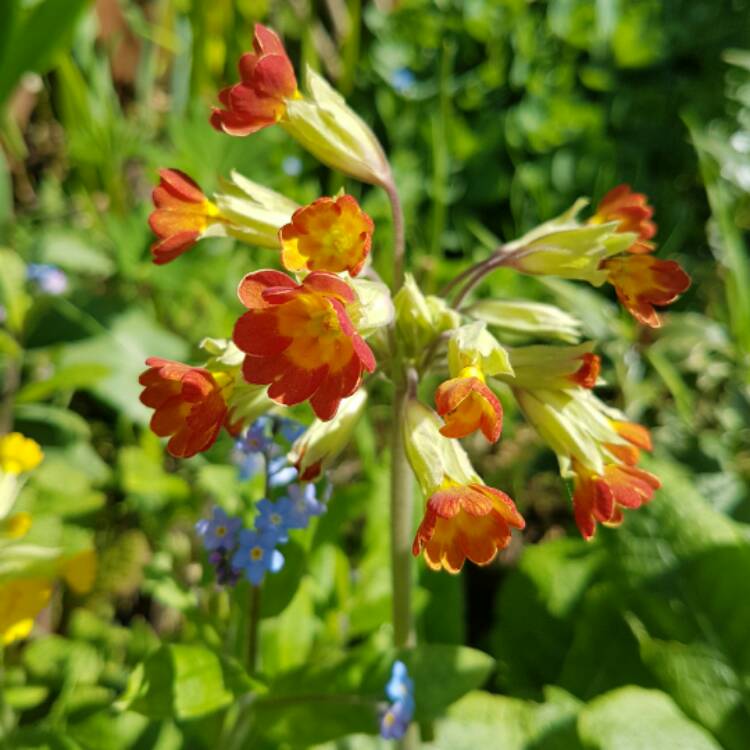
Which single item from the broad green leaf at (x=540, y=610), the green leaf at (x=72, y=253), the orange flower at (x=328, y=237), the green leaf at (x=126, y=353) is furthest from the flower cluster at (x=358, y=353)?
the green leaf at (x=72, y=253)

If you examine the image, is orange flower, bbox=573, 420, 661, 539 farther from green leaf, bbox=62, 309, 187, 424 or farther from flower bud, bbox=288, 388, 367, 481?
green leaf, bbox=62, 309, 187, 424

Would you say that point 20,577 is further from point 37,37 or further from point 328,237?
point 37,37

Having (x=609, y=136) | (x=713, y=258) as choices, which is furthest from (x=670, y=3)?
(x=713, y=258)

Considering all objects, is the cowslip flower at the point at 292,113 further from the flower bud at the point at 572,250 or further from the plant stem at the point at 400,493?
the flower bud at the point at 572,250

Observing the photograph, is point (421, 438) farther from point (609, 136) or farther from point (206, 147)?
point (609, 136)

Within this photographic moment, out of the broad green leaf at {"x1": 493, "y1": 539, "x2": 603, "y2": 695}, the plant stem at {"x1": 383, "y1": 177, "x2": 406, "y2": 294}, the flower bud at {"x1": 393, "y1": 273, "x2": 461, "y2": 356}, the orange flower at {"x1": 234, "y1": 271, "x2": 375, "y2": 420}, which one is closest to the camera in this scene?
the orange flower at {"x1": 234, "y1": 271, "x2": 375, "y2": 420}

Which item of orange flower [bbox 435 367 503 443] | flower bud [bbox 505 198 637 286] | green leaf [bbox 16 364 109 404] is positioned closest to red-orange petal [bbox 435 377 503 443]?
orange flower [bbox 435 367 503 443]

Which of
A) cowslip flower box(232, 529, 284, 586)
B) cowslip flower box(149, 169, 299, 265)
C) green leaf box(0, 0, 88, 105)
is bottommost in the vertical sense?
cowslip flower box(232, 529, 284, 586)
